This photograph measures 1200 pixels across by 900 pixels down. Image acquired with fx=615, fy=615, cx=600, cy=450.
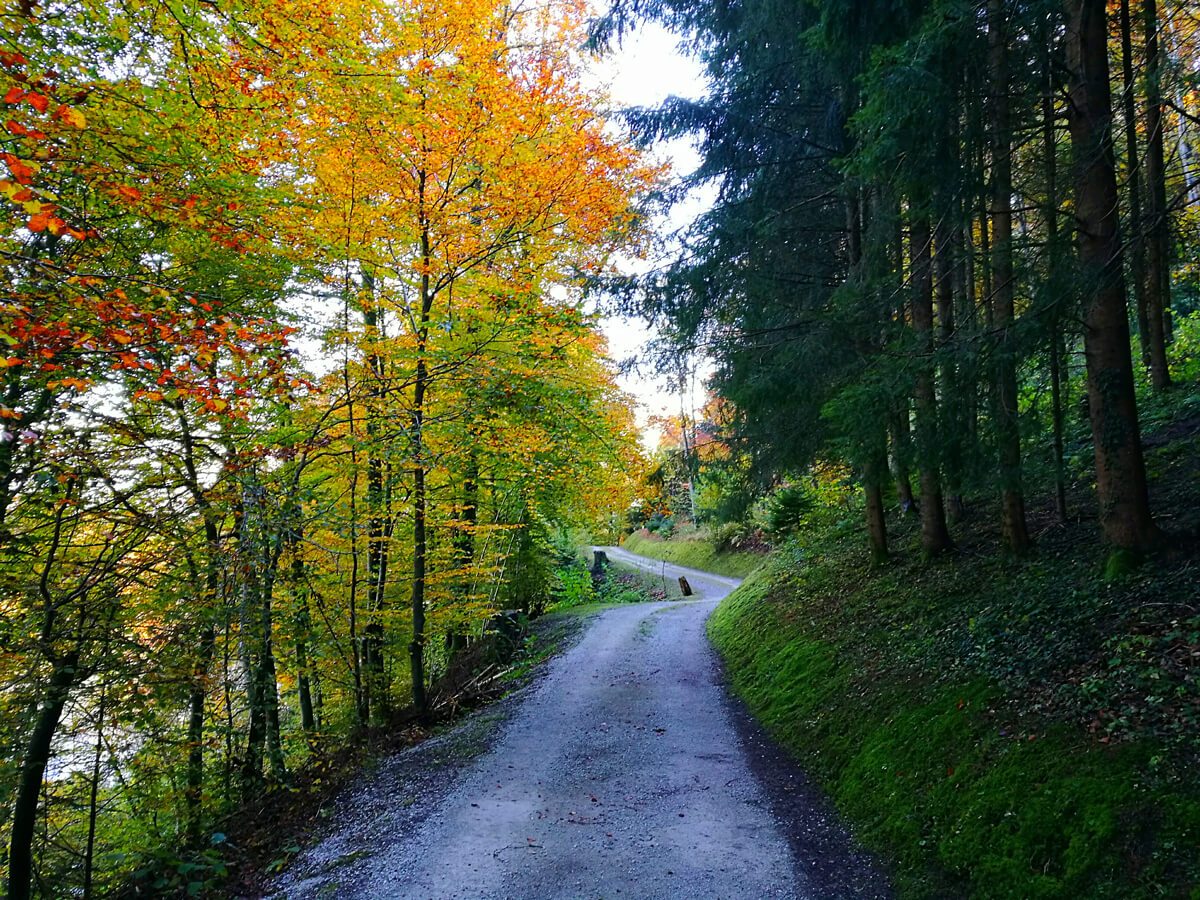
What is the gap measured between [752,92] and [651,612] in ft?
37.4

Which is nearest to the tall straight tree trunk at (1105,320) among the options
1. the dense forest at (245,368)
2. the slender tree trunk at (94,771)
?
the dense forest at (245,368)

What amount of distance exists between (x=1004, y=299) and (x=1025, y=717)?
4027mm

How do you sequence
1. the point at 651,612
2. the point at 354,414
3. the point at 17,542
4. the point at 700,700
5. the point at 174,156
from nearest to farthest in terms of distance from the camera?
the point at 17,542
the point at 174,156
the point at 354,414
the point at 700,700
the point at 651,612

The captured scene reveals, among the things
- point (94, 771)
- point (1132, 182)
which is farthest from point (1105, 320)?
point (94, 771)

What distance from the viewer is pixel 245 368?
19.8 ft

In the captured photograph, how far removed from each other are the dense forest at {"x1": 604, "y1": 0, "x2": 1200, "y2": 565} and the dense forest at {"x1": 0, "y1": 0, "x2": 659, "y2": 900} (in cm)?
191

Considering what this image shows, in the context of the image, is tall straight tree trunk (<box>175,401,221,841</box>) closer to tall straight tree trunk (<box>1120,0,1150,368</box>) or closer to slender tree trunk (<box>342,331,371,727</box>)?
slender tree trunk (<box>342,331,371,727</box>)

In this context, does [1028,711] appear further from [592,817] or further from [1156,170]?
[1156,170]

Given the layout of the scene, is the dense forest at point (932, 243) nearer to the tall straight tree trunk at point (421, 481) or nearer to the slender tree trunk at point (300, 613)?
the tall straight tree trunk at point (421, 481)

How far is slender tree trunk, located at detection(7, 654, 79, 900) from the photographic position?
15.4ft

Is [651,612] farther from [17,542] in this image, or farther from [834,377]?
[17,542]

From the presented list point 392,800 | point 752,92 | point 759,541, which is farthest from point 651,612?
point 752,92

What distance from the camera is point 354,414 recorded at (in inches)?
313

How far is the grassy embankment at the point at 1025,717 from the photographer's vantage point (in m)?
3.19
